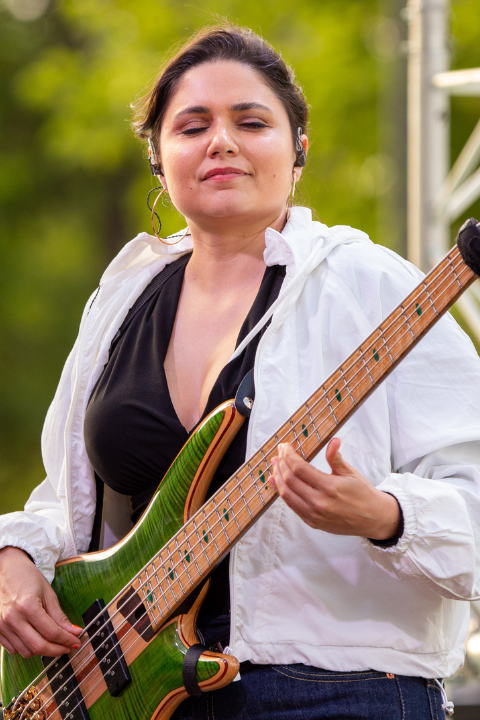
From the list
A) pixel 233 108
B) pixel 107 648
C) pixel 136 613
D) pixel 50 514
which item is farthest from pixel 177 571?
pixel 233 108

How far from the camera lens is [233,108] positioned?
77.7 inches

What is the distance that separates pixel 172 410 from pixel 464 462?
0.66 metres

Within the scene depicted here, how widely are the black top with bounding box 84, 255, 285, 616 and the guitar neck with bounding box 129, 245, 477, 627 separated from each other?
11cm

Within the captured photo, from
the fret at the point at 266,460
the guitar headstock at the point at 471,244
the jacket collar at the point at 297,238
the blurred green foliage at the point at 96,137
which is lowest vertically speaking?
the fret at the point at 266,460

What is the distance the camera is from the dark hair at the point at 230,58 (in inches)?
81.5

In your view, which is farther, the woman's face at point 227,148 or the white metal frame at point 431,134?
the white metal frame at point 431,134

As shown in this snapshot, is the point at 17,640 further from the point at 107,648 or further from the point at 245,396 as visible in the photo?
the point at 245,396

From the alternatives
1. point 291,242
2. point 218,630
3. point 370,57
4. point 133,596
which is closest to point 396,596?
point 218,630

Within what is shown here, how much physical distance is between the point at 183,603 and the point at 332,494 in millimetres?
476

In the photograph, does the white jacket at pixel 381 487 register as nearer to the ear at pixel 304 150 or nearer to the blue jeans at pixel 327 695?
the blue jeans at pixel 327 695

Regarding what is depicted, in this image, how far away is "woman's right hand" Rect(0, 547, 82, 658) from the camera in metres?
1.83

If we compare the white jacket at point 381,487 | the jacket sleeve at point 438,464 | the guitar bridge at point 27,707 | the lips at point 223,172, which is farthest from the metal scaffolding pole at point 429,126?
the guitar bridge at point 27,707

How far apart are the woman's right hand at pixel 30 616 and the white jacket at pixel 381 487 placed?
1.46 feet

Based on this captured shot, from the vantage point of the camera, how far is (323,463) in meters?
1.66
